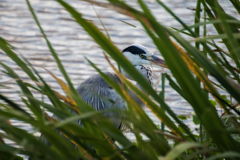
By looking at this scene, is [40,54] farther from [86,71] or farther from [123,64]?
[123,64]

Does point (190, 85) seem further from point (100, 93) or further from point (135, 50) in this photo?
point (135, 50)

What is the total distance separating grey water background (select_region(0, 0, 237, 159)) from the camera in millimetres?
5707

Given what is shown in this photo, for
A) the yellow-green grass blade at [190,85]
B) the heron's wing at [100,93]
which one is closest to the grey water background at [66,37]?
the heron's wing at [100,93]

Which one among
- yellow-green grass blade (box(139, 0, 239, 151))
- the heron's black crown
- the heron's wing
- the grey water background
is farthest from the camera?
the grey water background

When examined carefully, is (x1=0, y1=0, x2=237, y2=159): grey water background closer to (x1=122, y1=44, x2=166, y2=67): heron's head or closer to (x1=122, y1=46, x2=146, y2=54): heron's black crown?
(x1=122, y1=44, x2=166, y2=67): heron's head

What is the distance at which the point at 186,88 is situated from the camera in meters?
1.26

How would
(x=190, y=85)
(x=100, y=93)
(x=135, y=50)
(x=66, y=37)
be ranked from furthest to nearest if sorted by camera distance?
(x=66, y=37) → (x=135, y=50) → (x=100, y=93) → (x=190, y=85)

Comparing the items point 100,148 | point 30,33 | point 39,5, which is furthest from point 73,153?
point 39,5

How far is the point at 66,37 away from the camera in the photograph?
7.17m

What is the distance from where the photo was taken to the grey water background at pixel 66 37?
5.71 meters

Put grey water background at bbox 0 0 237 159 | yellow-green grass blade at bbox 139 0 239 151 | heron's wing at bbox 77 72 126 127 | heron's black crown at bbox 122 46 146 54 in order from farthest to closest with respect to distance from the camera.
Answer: grey water background at bbox 0 0 237 159 → heron's black crown at bbox 122 46 146 54 → heron's wing at bbox 77 72 126 127 → yellow-green grass blade at bbox 139 0 239 151

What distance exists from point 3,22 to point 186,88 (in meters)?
6.95

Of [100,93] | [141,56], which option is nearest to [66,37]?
[141,56]

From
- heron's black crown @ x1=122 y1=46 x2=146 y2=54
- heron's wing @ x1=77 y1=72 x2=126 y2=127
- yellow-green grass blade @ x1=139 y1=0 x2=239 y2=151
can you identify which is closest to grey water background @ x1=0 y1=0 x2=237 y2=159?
heron's black crown @ x1=122 y1=46 x2=146 y2=54
